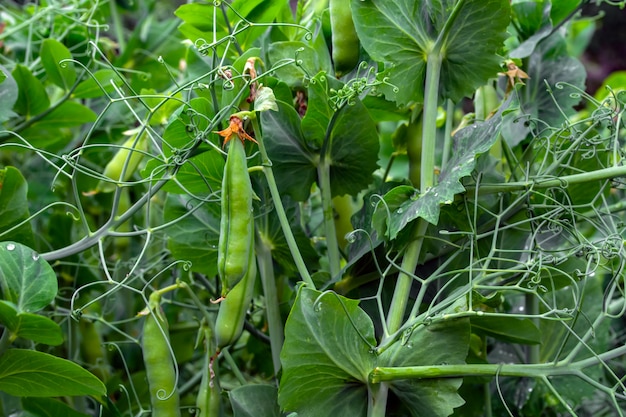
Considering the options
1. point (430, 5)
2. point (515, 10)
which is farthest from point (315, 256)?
point (515, 10)

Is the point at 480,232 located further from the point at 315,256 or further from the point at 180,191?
the point at 180,191

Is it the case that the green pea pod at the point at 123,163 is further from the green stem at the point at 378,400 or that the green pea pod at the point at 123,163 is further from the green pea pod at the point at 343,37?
the green stem at the point at 378,400

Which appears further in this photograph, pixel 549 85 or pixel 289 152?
pixel 549 85

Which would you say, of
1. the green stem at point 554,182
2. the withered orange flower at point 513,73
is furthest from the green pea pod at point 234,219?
the withered orange flower at point 513,73

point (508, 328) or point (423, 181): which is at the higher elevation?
point (423, 181)

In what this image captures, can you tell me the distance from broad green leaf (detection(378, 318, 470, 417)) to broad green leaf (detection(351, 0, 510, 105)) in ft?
0.70

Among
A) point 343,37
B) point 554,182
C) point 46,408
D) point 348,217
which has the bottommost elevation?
point 46,408

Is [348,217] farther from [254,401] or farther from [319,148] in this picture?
[254,401]

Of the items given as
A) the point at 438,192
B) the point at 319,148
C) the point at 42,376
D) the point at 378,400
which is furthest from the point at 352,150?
the point at 42,376

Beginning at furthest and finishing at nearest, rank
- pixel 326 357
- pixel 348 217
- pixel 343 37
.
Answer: pixel 348 217 → pixel 343 37 → pixel 326 357

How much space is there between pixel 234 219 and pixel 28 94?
404 mm

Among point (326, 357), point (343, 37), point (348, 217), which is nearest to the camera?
point (326, 357)

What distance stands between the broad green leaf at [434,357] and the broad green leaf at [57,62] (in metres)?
0.49

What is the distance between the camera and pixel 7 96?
0.78 m
